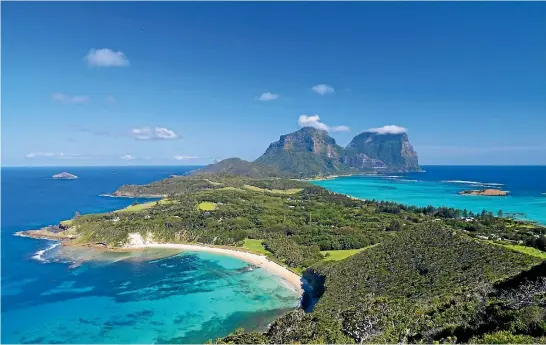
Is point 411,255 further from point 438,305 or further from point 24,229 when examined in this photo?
point 24,229

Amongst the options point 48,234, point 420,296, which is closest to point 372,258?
point 420,296

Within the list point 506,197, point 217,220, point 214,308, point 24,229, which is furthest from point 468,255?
point 506,197

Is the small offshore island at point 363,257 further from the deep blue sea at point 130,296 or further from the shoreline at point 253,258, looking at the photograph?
the deep blue sea at point 130,296

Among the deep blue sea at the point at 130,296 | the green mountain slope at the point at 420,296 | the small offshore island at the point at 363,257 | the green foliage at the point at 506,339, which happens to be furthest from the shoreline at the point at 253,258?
the green foliage at the point at 506,339

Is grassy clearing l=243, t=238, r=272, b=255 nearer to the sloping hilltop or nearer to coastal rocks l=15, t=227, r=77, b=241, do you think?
the sloping hilltop

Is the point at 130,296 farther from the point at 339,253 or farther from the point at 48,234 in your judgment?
the point at 48,234

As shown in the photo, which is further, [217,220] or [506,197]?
[506,197]
